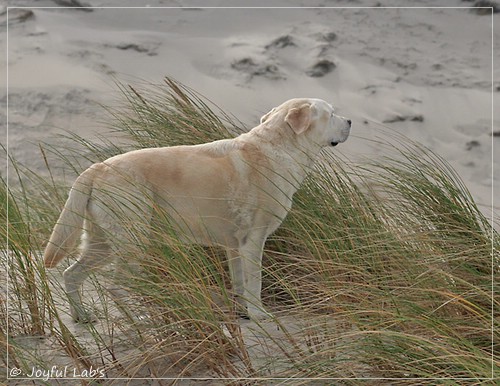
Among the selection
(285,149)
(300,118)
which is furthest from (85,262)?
(300,118)

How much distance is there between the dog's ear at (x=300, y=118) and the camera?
4691 millimetres

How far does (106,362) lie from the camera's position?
4199 millimetres

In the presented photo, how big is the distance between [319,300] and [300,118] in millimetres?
1087

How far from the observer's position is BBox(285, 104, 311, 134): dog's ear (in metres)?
4.69

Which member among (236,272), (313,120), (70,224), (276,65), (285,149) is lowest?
(236,272)

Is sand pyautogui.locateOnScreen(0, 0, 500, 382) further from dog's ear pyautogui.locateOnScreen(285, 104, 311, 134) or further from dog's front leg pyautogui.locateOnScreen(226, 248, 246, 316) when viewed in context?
dog's front leg pyautogui.locateOnScreen(226, 248, 246, 316)

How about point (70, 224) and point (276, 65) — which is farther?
point (276, 65)

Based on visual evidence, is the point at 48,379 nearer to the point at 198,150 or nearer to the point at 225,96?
the point at 198,150

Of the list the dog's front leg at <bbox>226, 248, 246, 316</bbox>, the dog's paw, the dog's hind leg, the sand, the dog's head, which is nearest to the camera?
the dog's paw

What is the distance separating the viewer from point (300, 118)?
4703 mm

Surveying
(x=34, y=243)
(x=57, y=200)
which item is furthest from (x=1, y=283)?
(x=57, y=200)

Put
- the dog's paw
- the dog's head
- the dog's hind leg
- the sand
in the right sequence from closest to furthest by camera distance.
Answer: the dog's paw < the dog's hind leg < the dog's head < the sand

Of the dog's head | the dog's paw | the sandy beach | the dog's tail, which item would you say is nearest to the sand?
the sandy beach

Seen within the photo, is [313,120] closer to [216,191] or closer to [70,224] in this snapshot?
[216,191]
